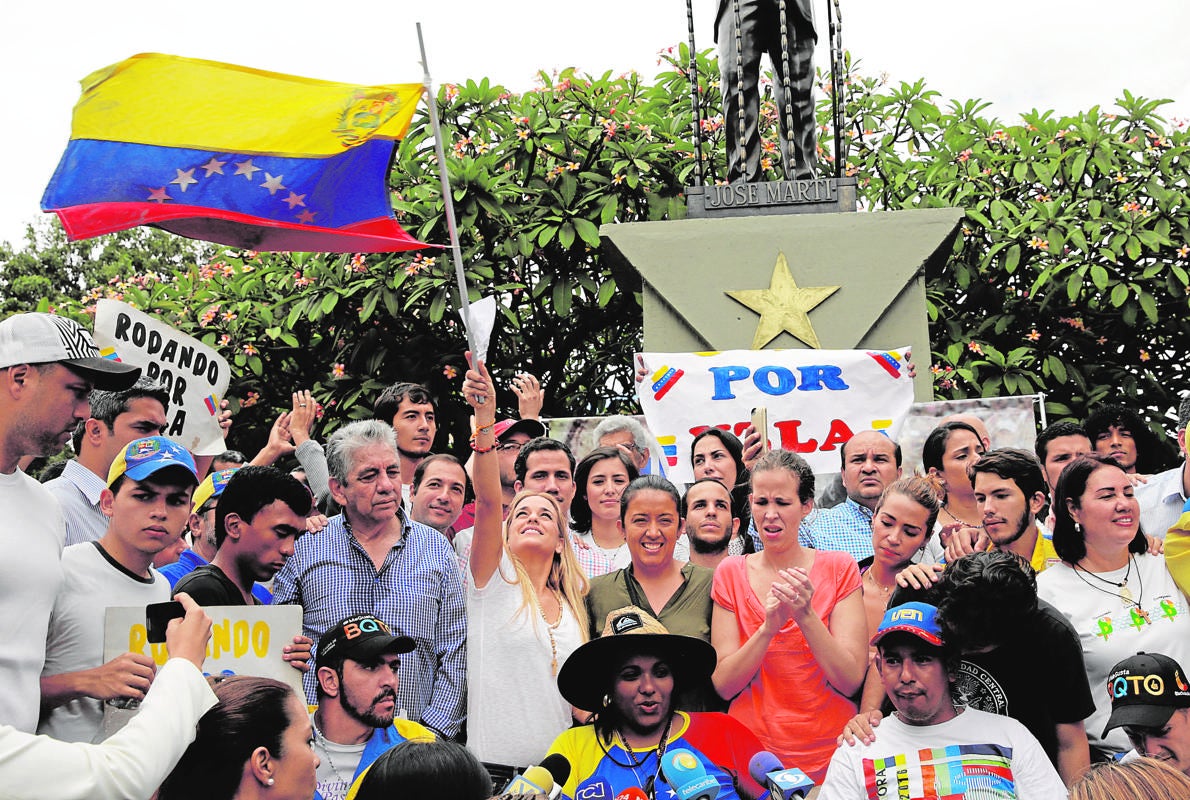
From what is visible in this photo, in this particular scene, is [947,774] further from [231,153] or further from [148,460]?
[231,153]

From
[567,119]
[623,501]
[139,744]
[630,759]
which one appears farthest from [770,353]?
[139,744]

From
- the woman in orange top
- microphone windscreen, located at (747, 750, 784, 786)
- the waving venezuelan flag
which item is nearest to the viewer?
microphone windscreen, located at (747, 750, 784, 786)

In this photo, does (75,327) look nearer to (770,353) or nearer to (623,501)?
(623,501)

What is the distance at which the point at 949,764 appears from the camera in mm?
4602

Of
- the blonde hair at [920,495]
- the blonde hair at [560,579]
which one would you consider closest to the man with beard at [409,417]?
the blonde hair at [560,579]

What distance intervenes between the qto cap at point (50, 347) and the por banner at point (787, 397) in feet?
14.3

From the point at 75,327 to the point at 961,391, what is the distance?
9038 millimetres

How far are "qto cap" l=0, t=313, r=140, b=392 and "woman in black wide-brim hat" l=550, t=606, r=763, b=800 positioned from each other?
195cm

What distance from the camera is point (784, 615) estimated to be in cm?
519

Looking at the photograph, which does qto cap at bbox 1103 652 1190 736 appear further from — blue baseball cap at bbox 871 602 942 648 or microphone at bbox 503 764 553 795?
microphone at bbox 503 764 553 795

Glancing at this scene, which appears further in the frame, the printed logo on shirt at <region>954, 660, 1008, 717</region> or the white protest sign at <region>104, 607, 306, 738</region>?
the printed logo on shirt at <region>954, 660, 1008, 717</region>

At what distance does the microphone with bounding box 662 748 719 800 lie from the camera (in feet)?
15.6

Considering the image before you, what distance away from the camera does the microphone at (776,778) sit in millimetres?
4395

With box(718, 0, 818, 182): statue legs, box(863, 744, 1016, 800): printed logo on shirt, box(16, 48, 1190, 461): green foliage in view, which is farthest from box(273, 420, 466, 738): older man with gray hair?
box(16, 48, 1190, 461): green foliage
